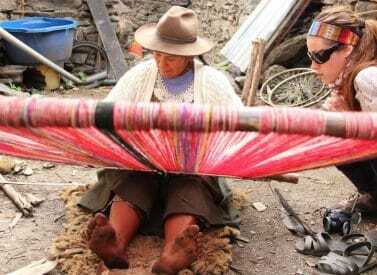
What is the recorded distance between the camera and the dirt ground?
7.36 ft

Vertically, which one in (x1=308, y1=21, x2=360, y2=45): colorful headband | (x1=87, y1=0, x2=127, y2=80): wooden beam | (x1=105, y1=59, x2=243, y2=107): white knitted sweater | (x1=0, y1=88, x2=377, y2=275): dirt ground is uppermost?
(x1=308, y1=21, x2=360, y2=45): colorful headband

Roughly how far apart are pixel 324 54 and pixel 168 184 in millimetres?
770

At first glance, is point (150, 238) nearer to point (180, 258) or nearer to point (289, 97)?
point (180, 258)

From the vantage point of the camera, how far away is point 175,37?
2.26 m

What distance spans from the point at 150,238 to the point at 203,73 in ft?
2.27

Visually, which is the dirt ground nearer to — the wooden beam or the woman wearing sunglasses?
the woman wearing sunglasses

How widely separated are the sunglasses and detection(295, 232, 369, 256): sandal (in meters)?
0.70

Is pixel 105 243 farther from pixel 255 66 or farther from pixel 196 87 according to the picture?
pixel 255 66

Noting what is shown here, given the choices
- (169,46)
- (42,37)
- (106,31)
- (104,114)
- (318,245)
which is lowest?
(106,31)

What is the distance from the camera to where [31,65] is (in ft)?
A: 18.2

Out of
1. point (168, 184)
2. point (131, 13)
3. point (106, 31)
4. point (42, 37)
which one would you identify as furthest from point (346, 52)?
point (131, 13)

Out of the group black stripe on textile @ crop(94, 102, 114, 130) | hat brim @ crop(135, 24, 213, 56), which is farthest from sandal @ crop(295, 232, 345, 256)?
black stripe on textile @ crop(94, 102, 114, 130)

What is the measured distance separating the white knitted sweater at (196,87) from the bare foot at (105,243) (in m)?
0.60

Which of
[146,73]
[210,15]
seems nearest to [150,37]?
[146,73]
